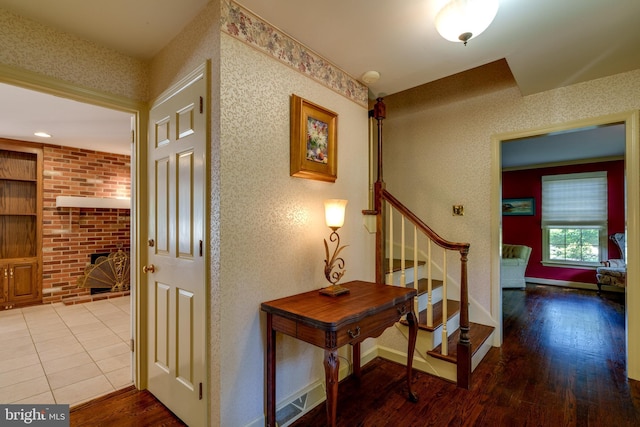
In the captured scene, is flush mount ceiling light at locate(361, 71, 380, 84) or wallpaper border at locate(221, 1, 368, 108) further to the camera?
flush mount ceiling light at locate(361, 71, 380, 84)

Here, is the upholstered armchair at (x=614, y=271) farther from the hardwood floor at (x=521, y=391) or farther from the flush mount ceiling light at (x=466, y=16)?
the flush mount ceiling light at (x=466, y=16)

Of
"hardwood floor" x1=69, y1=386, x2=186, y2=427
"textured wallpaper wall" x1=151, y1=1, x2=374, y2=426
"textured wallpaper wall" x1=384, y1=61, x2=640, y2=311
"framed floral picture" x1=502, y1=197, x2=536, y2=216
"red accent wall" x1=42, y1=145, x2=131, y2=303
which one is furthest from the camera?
"framed floral picture" x1=502, y1=197, x2=536, y2=216

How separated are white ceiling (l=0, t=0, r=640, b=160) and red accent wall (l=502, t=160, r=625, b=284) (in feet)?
13.8

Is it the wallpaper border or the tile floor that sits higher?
the wallpaper border

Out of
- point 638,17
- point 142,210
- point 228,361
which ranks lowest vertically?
point 228,361

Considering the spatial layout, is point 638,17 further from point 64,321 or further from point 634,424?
point 64,321

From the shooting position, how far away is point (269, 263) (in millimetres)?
1782

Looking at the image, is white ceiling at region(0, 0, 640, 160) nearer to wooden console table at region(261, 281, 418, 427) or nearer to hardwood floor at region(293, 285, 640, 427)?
wooden console table at region(261, 281, 418, 427)

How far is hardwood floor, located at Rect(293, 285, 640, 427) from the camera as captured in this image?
183 centimetres

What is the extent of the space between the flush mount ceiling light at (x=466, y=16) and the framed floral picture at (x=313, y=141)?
2.92 feet

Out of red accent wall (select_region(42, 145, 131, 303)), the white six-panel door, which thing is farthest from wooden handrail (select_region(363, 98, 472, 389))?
red accent wall (select_region(42, 145, 131, 303))

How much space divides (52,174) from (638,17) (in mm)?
6575

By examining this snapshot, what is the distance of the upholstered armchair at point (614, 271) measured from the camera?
455cm

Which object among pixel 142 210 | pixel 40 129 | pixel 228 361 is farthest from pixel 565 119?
pixel 40 129
